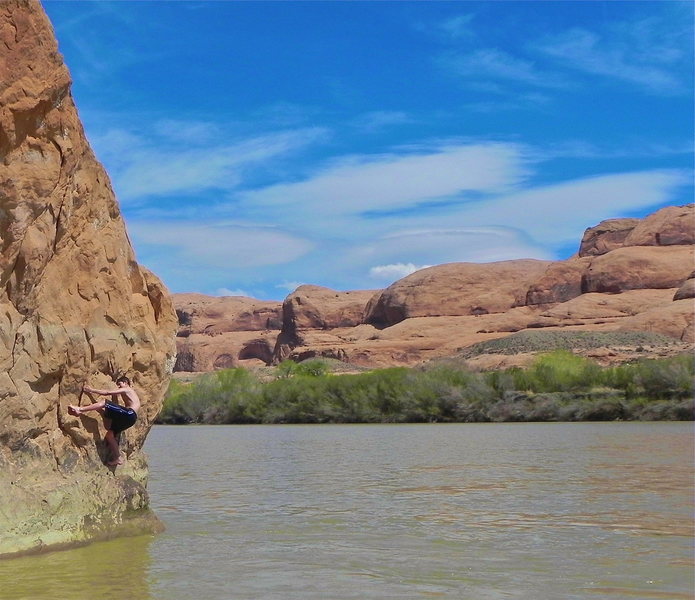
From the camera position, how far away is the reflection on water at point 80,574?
6875mm

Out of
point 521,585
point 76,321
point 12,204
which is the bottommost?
point 521,585

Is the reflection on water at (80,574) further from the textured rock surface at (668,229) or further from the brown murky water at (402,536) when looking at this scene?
the textured rock surface at (668,229)

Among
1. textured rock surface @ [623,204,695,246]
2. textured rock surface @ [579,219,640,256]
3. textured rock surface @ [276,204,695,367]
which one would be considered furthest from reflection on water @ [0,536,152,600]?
textured rock surface @ [579,219,640,256]

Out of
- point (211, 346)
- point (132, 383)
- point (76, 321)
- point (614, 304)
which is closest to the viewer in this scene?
point (76, 321)

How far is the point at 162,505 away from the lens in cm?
1275

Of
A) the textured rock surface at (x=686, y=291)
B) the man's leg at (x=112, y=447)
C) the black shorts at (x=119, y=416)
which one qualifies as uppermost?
the textured rock surface at (x=686, y=291)

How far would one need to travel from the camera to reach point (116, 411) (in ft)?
29.9

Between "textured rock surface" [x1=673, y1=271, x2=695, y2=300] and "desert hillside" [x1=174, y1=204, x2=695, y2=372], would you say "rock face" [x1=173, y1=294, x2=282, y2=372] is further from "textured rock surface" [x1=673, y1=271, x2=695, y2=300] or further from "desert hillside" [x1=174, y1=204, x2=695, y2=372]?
"textured rock surface" [x1=673, y1=271, x2=695, y2=300]

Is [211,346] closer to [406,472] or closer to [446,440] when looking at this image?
[446,440]

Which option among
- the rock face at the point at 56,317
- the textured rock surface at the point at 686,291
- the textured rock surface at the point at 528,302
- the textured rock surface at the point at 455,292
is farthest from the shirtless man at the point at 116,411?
the textured rock surface at the point at 455,292

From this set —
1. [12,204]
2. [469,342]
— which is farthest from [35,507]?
[469,342]

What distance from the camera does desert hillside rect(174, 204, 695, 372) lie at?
72.8 meters

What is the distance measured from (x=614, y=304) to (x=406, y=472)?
7146 centimetres

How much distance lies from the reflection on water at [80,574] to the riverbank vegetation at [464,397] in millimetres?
34707
